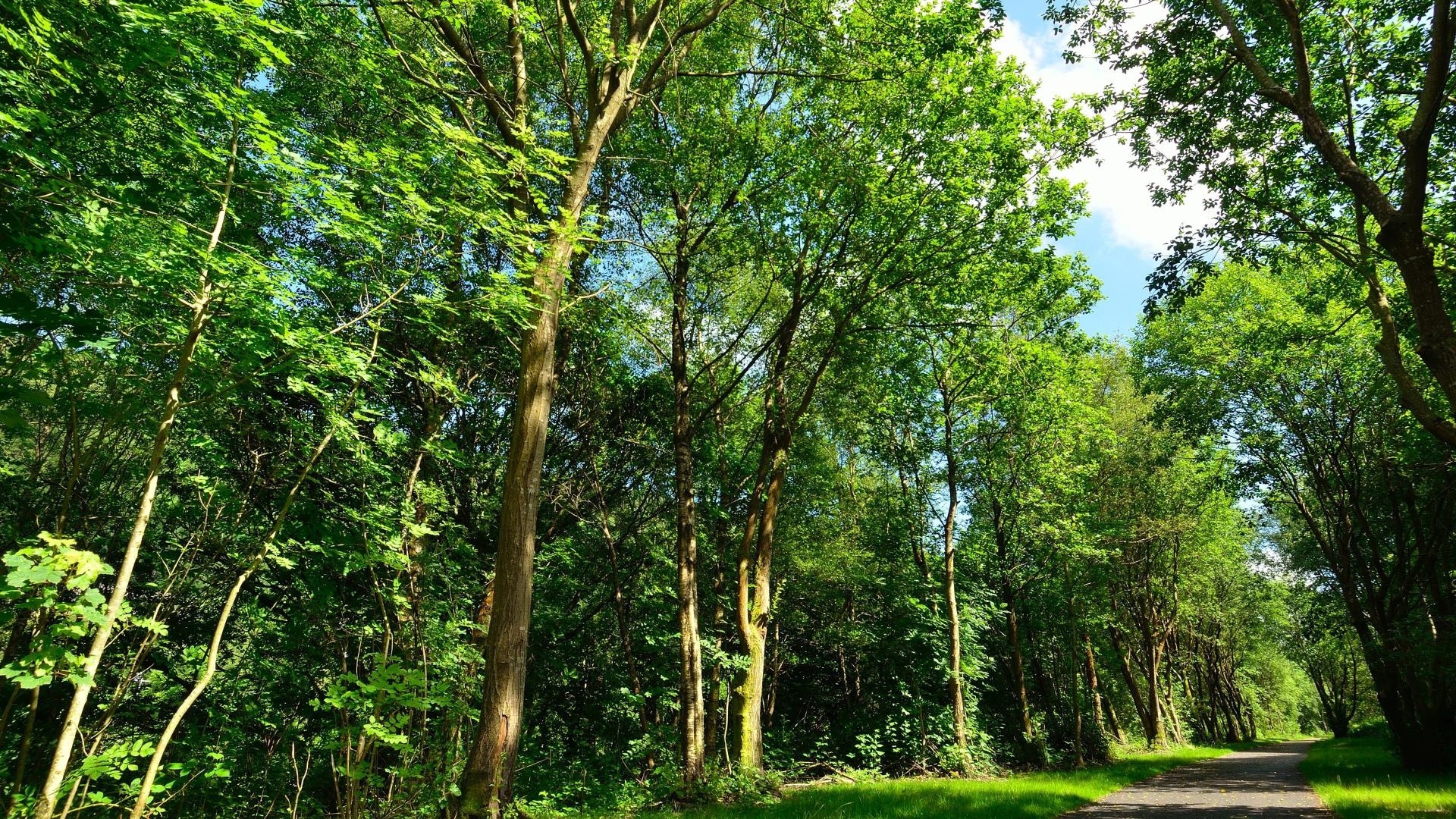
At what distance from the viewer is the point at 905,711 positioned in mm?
16891

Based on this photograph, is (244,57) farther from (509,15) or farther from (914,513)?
(914,513)

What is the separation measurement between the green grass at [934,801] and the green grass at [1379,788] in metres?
3.32

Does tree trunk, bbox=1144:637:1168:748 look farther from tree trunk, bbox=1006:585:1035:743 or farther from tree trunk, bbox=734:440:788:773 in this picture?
tree trunk, bbox=734:440:788:773

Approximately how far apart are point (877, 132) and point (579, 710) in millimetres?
13695

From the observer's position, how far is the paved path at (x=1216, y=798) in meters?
8.90

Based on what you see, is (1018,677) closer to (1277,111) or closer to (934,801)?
(934,801)

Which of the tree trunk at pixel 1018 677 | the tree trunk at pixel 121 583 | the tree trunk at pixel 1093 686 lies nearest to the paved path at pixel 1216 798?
the tree trunk at pixel 1018 677

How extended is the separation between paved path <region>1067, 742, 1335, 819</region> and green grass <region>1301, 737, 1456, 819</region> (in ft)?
1.04

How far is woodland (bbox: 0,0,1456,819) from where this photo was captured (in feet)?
16.9

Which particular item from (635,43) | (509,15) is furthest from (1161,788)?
(509,15)

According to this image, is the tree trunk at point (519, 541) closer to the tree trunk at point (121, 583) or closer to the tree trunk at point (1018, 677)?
the tree trunk at point (121, 583)

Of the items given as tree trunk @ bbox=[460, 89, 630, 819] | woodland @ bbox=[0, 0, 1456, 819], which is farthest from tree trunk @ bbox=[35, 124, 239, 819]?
tree trunk @ bbox=[460, 89, 630, 819]

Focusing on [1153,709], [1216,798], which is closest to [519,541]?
[1216,798]

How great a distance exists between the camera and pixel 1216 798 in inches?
429
